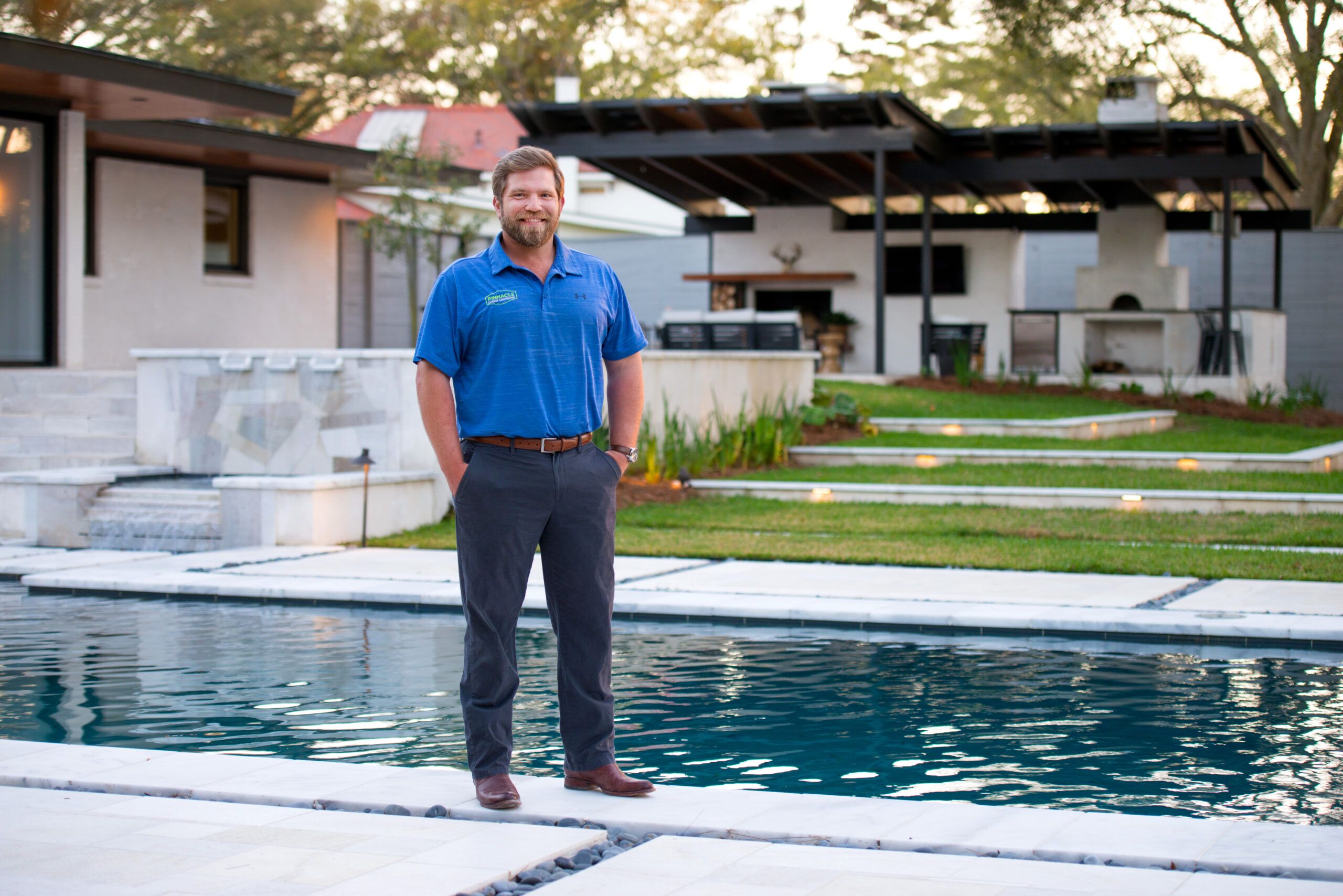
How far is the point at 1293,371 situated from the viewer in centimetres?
2552

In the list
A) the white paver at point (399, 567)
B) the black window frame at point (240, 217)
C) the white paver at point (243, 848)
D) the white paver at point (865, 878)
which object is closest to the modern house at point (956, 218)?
the black window frame at point (240, 217)

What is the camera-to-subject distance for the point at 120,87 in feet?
45.6

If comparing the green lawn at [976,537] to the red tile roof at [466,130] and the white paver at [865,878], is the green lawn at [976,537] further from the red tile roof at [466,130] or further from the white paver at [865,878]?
the red tile roof at [466,130]

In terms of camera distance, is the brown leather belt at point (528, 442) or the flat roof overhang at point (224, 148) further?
the flat roof overhang at point (224, 148)

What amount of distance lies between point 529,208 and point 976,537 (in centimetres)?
694

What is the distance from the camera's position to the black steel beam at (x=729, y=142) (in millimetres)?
20000

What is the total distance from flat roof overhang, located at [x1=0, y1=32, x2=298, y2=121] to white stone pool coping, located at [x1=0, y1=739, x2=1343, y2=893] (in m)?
10.2

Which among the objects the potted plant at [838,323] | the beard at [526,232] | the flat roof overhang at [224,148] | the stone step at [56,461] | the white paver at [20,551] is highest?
the flat roof overhang at [224,148]

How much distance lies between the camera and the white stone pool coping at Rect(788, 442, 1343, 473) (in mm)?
13711

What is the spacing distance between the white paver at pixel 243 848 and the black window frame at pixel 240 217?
618 inches

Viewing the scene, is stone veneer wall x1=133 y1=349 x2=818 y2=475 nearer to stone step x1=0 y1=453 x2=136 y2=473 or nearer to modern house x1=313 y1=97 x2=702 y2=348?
stone step x1=0 y1=453 x2=136 y2=473

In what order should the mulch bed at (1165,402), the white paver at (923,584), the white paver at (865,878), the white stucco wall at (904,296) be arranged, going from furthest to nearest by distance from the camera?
1. the white stucco wall at (904,296)
2. the mulch bed at (1165,402)
3. the white paver at (923,584)
4. the white paver at (865,878)

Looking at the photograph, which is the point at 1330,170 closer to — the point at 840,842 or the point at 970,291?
the point at 970,291

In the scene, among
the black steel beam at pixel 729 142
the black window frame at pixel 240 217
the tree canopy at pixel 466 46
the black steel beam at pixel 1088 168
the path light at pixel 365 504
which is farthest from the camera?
the tree canopy at pixel 466 46
